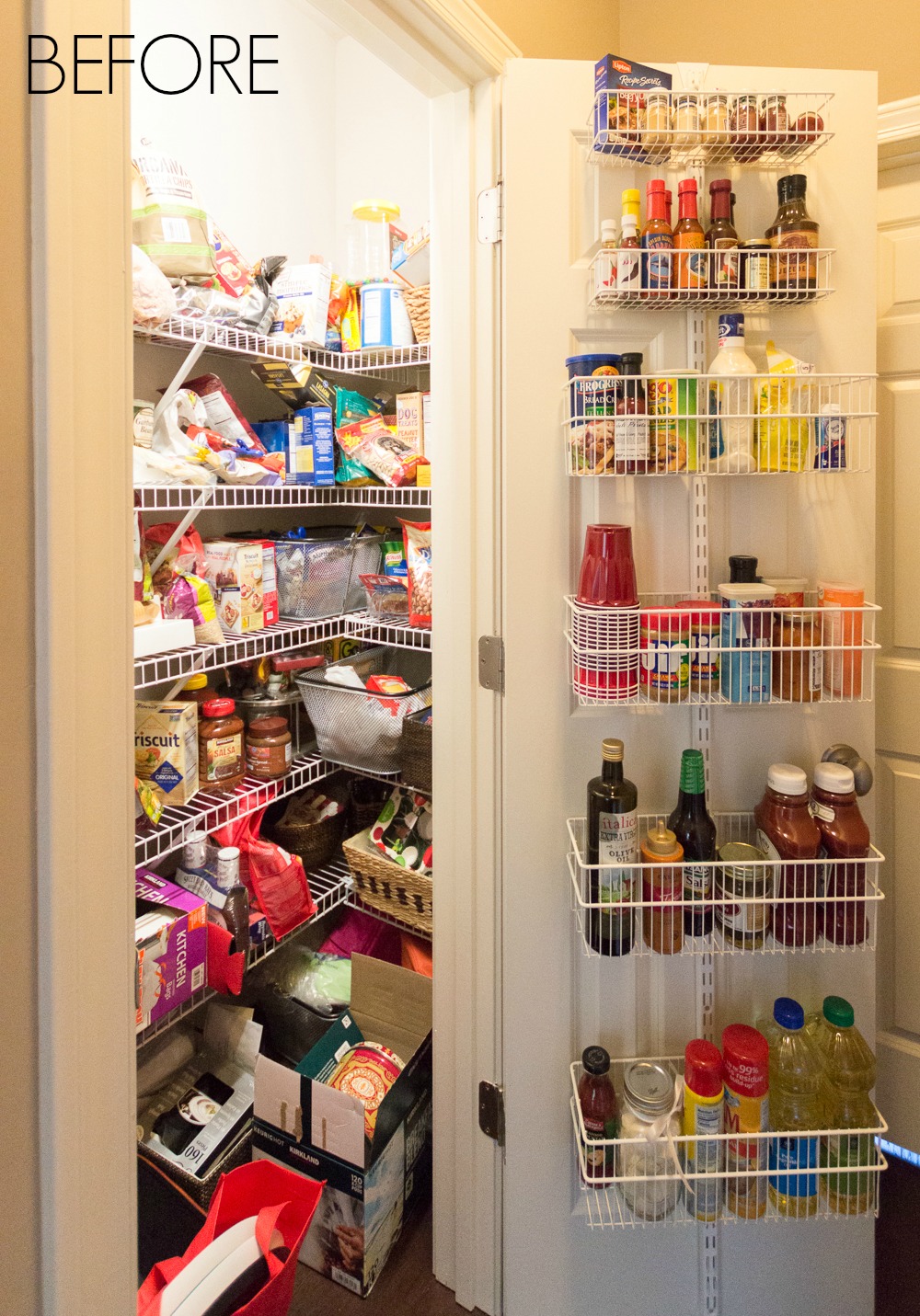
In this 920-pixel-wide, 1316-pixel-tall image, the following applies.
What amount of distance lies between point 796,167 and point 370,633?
53.5 inches

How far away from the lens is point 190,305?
1.74 m

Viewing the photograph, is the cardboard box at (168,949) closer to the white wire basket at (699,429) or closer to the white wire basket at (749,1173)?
the white wire basket at (749,1173)

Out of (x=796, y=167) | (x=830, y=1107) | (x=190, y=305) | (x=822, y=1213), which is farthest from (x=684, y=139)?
(x=822, y=1213)

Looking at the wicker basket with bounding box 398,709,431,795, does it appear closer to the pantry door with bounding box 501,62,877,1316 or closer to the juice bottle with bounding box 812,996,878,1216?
the pantry door with bounding box 501,62,877,1316

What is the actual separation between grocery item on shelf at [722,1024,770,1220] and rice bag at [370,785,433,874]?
0.87 metres

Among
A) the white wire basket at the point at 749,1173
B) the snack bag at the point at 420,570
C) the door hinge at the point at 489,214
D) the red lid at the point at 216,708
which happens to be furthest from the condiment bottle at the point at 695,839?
the red lid at the point at 216,708

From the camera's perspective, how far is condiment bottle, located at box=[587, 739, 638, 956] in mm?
1289

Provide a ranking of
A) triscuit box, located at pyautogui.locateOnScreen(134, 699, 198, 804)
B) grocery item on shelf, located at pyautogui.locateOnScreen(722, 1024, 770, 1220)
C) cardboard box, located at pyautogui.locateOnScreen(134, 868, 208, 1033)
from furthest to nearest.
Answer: triscuit box, located at pyautogui.locateOnScreen(134, 699, 198, 804)
cardboard box, located at pyautogui.locateOnScreen(134, 868, 208, 1033)
grocery item on shelf, located at pyautogui.locateOnScreen(722, 1024, 770, 1220)

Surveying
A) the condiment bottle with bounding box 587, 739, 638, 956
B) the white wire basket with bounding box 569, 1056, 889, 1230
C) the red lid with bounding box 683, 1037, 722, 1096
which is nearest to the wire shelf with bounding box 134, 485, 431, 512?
the condiment bottle with bounding box 587, 739, 638, 956

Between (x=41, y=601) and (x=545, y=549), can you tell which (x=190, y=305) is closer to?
(x=545, y=549)

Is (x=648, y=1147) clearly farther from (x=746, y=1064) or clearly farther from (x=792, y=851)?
(x=792, y=851)

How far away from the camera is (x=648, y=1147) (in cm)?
136

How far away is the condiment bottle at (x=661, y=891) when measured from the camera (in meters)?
1.30

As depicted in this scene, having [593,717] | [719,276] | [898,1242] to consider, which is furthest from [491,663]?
[898,1242]
